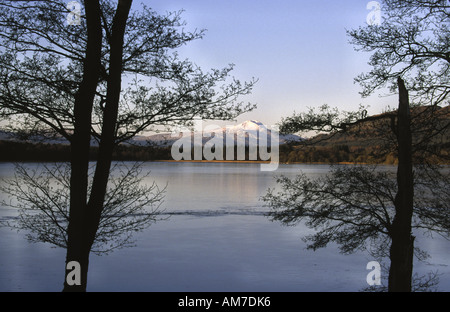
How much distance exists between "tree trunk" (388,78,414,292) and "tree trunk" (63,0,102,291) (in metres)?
6.49

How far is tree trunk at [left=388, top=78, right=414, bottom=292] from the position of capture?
10352 mm

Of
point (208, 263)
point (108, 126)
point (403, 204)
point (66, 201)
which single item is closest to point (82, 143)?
point (108, 126)

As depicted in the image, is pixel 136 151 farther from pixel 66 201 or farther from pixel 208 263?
pixel 208 263

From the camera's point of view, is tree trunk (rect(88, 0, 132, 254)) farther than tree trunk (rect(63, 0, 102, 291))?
Yes

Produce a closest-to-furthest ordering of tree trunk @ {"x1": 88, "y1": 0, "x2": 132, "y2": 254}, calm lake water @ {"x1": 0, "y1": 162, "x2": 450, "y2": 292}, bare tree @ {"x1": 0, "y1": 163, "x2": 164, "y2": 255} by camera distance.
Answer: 1. tree trunk @ {"x1": 88, "y1": 0, "x2": 132, "y2": 254}
2. bare tree @ {"x1": 0, "y1": 163, "x2": 164, "y2": 255}
3. calm lake water @ {"x1": 0, "y1": 162, "x2": 450, "y2": 292}

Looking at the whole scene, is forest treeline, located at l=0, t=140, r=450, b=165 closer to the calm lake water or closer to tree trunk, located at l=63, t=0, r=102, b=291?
tree trunk, located at l=63, t=0, r=102, b=291

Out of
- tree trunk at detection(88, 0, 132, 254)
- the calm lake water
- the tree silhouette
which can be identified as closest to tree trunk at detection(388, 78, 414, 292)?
the tree silhouette

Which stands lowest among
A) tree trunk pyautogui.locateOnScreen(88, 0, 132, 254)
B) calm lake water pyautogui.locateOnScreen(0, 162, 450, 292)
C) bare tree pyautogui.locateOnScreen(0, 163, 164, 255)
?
calm lake water pyautogui.locateOnScreen(0, 162, 450, 292)

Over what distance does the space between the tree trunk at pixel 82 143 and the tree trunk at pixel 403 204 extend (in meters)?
6.49

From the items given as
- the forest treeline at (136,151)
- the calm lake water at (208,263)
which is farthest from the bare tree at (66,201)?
the calm lake water at (208,263)

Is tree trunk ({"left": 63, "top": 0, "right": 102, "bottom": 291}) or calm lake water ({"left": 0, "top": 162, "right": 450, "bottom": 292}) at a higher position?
tree trunk ({"left": 63, "top": 0, "right": 102, "bottom": 291})

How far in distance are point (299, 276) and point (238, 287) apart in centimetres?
409

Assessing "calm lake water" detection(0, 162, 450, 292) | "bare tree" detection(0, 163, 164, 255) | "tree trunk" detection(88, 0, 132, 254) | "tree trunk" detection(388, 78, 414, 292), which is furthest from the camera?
"calm lake water" detection(0, 162, 450, 292)

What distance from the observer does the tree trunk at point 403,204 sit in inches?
408
